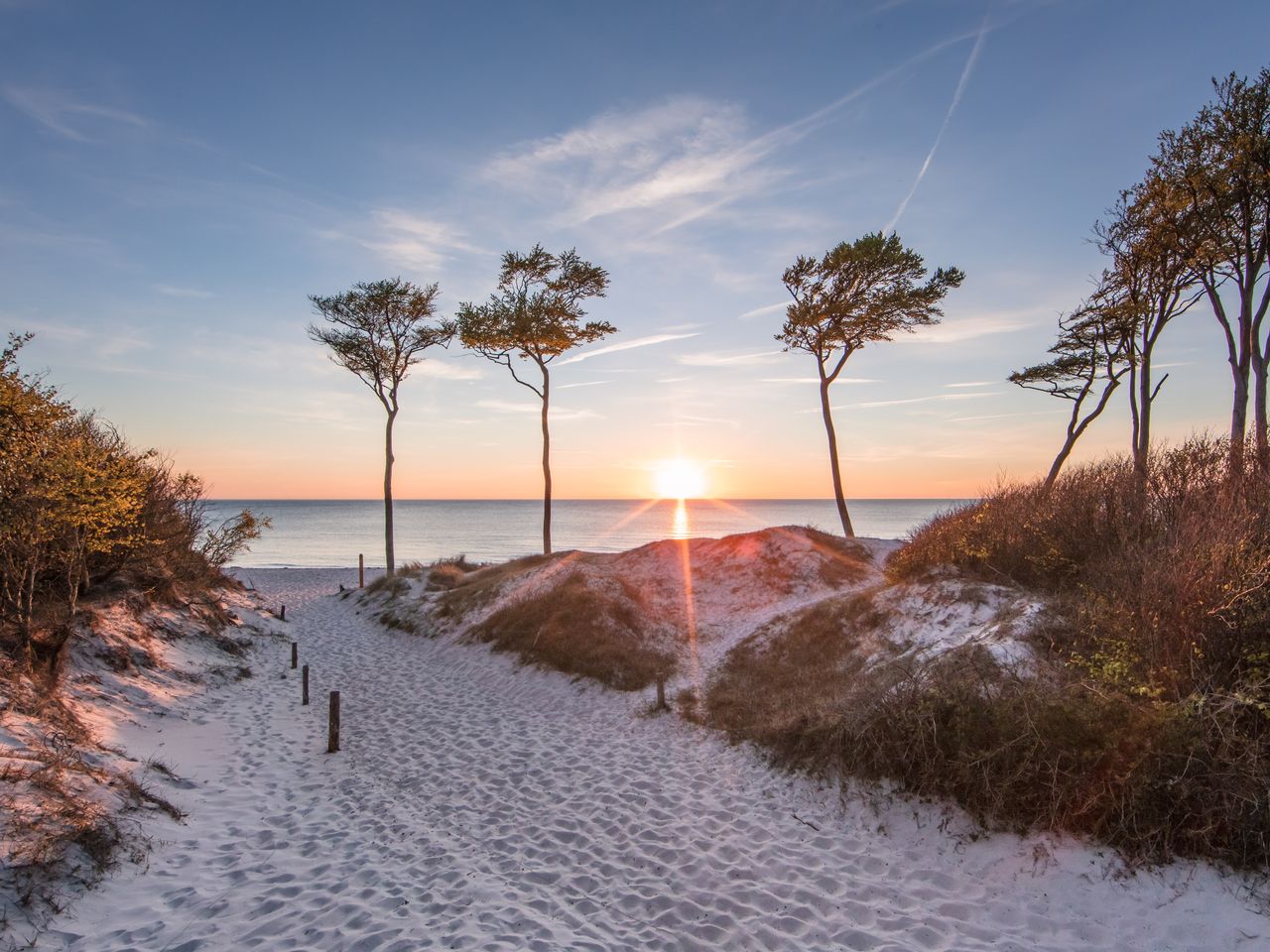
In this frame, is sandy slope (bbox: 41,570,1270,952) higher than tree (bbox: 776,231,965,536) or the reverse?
the reverse

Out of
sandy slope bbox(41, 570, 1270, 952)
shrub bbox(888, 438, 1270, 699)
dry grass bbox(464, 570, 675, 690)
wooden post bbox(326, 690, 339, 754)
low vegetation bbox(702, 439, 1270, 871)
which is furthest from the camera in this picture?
dry grass bbox(464, 570, 675, 690)

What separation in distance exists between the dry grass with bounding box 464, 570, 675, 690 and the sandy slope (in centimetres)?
345

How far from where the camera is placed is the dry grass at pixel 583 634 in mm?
16703

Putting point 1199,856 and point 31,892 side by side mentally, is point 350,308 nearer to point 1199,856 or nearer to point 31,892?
point 31,892

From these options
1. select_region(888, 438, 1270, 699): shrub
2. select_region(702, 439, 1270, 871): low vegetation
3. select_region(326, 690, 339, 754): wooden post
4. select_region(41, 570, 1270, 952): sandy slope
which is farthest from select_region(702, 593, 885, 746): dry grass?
select_region(326, 690, 339, 754): wooden post

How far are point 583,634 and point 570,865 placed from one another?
10.3 meters

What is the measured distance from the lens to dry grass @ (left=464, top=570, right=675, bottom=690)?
54.8ft

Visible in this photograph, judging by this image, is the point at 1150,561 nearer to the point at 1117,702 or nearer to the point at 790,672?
the point at 1117,702

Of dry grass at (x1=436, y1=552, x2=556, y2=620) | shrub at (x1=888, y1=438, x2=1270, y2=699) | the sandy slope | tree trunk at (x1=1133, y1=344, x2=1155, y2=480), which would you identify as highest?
tree trunk at (x1=1133, y1=344, x2=1155, y2=480)

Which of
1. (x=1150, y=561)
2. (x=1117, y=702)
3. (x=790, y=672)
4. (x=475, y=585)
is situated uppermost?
(x=1150, y=561)

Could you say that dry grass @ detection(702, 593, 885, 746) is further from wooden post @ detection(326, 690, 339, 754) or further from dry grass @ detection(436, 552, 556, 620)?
dry grass @ detection(436, 552, 556, 620)

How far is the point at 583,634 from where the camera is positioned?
724 inches

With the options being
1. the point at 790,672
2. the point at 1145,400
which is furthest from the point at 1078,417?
the point at 790,672

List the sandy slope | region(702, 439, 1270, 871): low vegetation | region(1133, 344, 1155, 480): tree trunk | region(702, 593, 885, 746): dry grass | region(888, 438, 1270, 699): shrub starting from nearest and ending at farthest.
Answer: the sandy slope → region(702, 439, 1270, 871): low vegetation → region(888, 438, 1270, 699): shrub → region(702, 593, 885, 746): dry grass → region(1133, 344, 1155, 480): tree trunk
